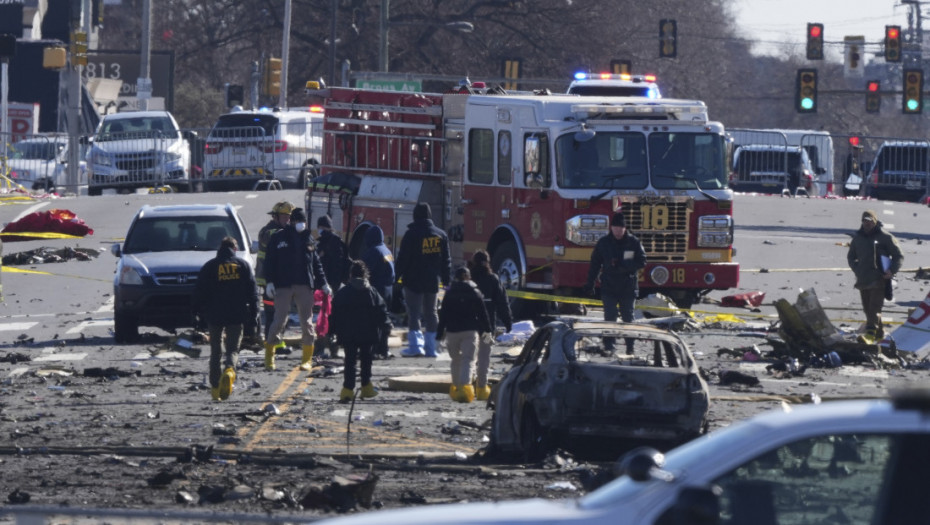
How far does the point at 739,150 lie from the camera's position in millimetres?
45906

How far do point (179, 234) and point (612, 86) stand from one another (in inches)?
403

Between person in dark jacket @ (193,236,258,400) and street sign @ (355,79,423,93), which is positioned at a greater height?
street sign @ (355,79,423,93)

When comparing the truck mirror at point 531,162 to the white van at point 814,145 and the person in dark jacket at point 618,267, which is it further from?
the white van at point 814,145

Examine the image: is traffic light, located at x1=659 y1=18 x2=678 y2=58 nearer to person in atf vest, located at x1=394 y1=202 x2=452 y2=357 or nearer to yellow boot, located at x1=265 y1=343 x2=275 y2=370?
person in atf vest, located at x1=394 y1=202 x2=452 y2=357

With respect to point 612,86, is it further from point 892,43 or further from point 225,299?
point 892,43

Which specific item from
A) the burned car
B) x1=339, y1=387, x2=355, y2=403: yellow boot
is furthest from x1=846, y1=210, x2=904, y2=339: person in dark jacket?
the burned car

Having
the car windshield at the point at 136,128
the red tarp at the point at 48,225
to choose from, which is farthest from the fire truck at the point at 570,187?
the car windshield at the point at 136,128

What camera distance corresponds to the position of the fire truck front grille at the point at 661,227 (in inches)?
832

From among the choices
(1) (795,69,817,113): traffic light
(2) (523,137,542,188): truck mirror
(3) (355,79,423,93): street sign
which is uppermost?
(1) (795,69,817,113): traffic light

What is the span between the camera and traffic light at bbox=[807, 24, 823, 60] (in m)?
54.9

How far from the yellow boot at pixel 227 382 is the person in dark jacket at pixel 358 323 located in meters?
1.06

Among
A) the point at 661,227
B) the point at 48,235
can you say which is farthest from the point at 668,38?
the point at 661,227

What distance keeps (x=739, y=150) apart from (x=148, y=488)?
3681 centimetres

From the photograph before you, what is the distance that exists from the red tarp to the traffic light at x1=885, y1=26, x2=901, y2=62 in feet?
112
